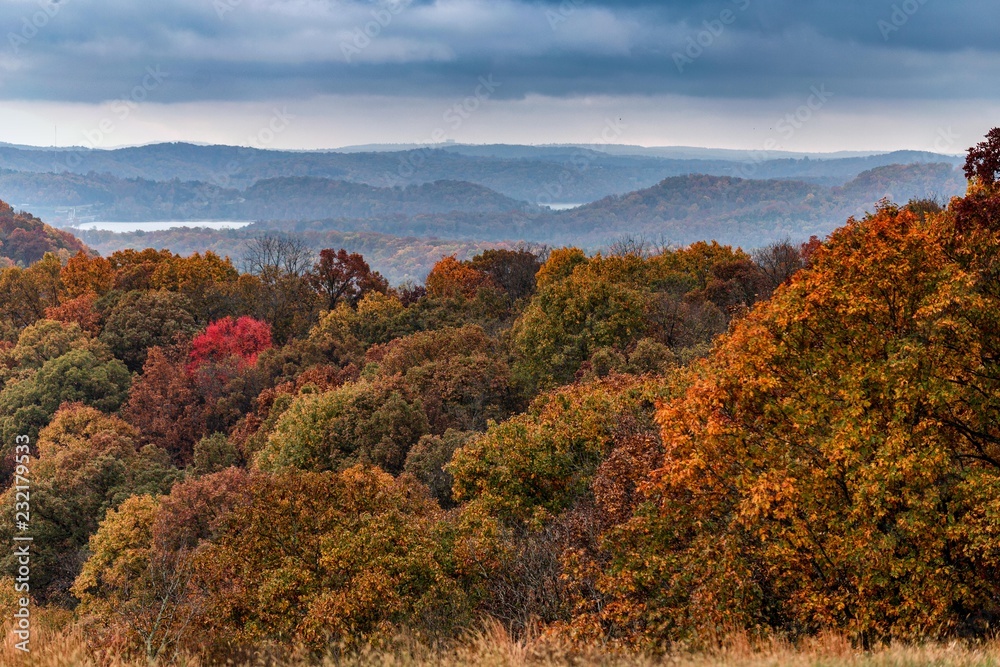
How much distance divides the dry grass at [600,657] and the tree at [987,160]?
8804mm

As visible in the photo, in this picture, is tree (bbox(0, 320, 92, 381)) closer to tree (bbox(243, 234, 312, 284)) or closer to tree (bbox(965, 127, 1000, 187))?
tree (bbox(243, 234, 312, 284))

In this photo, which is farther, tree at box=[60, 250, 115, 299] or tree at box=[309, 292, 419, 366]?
tree at box=[60, 250, 115, 299]

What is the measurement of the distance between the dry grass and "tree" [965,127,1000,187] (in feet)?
28.9

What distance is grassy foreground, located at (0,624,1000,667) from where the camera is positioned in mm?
9781

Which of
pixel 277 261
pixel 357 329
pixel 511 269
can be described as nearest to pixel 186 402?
pixel 357 329

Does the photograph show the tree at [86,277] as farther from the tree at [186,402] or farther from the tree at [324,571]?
the tree at [324,571]

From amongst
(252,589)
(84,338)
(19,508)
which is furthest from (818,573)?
(84,338)

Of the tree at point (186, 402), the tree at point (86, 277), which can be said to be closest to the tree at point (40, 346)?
the tree at point (186, 402)

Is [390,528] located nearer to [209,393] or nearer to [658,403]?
[658,403]

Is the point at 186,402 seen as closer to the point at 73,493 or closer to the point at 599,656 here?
the point at 73,493

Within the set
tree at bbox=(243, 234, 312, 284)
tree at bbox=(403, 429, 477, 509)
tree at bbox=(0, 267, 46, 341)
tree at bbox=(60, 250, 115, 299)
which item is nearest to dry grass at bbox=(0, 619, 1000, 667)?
tree at bbox=(403, 429, 477, 509)

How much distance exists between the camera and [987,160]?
14883 millimetres

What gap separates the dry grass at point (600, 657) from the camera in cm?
977

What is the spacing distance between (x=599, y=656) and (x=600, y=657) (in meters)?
0.07
